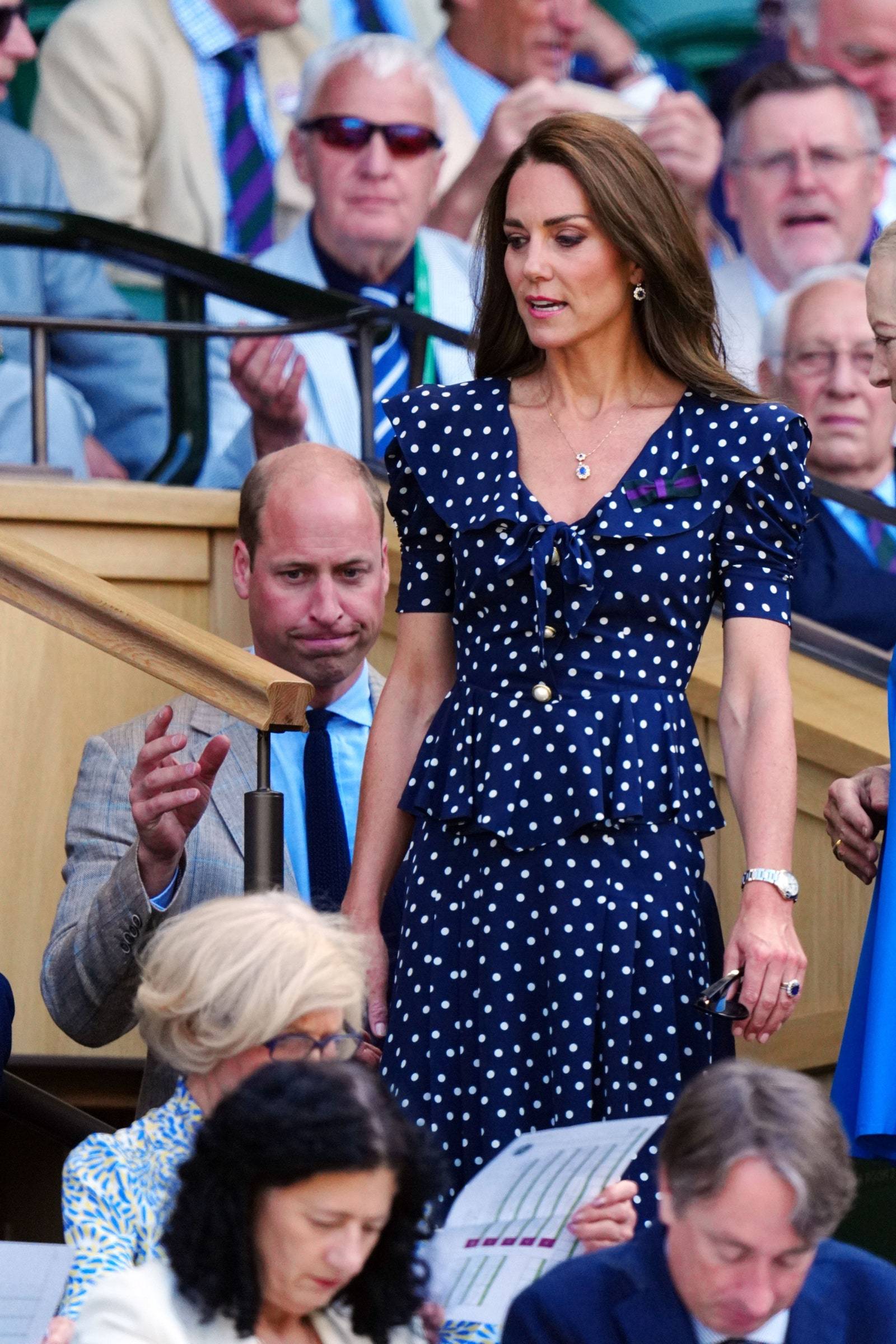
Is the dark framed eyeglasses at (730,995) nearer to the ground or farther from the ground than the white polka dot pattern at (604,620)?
nearer to the ground

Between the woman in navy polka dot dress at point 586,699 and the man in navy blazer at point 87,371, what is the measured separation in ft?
10.7

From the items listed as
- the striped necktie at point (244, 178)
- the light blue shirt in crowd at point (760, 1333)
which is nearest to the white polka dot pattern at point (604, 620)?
the light blue shirt in crowd at point (760, 1333)

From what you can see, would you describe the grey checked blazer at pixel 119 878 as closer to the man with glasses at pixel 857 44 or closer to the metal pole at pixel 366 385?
the metal pole at pixel 366 385

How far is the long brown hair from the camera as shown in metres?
2.45

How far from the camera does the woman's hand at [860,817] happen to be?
8.62ft

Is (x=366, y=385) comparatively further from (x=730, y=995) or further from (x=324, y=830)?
(x=730, y=995)

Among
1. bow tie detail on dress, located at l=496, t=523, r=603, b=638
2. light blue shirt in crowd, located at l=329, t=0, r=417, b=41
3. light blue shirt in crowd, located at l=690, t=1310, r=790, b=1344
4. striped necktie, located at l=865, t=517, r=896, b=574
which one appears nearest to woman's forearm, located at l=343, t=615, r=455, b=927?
bow tie detail on dress, located at l=496, t=523, r=603, b=638

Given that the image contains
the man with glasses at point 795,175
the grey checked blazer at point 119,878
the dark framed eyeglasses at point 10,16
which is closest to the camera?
the grey checked blazer at point 119,878

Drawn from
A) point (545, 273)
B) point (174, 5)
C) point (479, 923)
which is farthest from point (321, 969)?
point (174, 5)

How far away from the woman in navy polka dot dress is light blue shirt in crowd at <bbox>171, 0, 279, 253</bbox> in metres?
4.04

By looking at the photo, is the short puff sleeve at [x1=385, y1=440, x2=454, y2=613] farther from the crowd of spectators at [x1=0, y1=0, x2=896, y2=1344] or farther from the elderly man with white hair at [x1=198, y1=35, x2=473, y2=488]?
the elderly man with white hair at [x1=198, y1=35, x2=473, y2=488]

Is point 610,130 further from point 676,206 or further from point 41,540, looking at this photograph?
point 41,540

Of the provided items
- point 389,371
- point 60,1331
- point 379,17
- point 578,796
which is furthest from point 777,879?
point 379,17

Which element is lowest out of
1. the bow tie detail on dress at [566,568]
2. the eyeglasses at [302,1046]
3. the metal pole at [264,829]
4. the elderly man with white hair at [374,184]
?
the eyeglasses at [302,1046]
